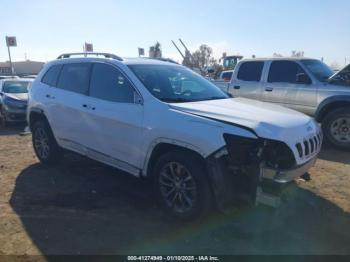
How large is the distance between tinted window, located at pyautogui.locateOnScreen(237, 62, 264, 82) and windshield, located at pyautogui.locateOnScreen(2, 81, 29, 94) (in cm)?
763

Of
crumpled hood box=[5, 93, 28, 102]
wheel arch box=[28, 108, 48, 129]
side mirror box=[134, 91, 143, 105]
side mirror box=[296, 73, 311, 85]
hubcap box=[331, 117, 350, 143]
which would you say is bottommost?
crumpled hood box=[5, 93, 28, 102]

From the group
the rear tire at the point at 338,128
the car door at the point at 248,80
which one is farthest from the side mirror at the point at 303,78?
the car door at the point at 248,80

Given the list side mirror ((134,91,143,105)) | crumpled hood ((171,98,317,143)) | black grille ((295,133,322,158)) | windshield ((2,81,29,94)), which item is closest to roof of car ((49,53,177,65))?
side mirror ((134,91,143,105))

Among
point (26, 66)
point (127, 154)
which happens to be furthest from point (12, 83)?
point (26, 66)

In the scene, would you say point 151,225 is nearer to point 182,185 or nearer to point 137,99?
point 182,185

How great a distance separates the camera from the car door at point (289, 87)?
26.5 ft

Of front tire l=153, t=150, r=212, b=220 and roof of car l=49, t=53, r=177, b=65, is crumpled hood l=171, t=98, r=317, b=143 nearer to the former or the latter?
front tire l=153, t=150, r=212, b=220

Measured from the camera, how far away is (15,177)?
5.88 meters

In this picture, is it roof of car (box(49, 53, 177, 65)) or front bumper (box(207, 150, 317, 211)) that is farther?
roof of car (box(49, 53, 177, 65))

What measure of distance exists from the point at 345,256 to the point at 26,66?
78.6 meters

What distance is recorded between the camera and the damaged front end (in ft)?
11.9

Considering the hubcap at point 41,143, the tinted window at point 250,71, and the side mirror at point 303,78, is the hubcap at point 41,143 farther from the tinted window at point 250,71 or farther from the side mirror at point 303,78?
the side mirror at point 303,78

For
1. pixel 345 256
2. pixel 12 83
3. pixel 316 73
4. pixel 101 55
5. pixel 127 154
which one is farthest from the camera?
pixel 12 83

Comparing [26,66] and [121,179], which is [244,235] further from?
[26,66]
